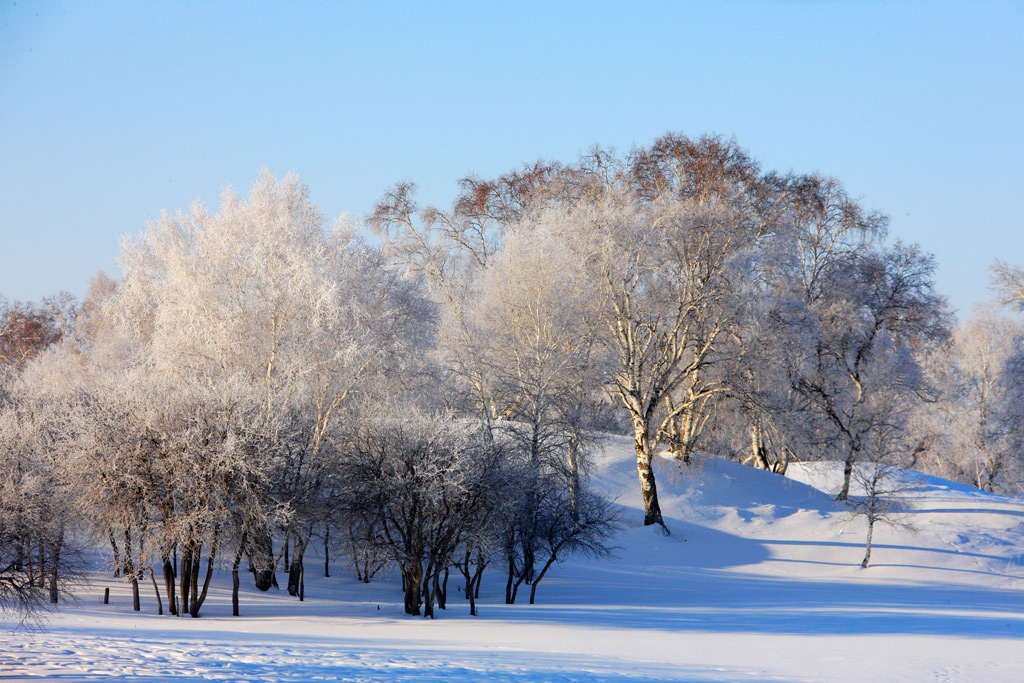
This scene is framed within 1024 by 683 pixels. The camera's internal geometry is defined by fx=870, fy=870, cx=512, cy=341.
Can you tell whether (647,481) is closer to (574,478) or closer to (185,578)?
(574,478)

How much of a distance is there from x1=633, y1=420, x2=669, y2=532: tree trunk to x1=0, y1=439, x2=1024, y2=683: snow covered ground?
0.54m

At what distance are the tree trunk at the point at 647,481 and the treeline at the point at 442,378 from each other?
115 mm

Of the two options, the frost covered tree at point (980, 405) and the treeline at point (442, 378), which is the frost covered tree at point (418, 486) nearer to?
the treeline at point (442, 378)

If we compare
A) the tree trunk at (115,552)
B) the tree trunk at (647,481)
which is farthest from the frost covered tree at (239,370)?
the tree trunk at (647,481)

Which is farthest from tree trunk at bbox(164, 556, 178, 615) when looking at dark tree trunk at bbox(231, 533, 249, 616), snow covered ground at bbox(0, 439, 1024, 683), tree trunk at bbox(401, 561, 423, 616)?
tree trunk at bbox(401, 561, 423, 616)

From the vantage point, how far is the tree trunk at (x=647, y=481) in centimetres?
3162

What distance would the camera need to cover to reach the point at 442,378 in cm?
3541

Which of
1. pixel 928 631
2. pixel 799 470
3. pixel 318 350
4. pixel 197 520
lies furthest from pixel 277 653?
pixel 799 470

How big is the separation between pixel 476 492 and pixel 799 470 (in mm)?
32737

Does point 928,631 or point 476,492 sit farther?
point 476,492

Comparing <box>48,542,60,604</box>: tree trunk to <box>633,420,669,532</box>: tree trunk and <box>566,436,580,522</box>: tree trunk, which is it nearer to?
<box>566,436,580,522</box>: tree trunk

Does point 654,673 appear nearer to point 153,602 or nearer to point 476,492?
point 476,492

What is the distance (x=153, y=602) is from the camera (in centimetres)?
2230

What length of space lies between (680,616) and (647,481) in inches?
393
